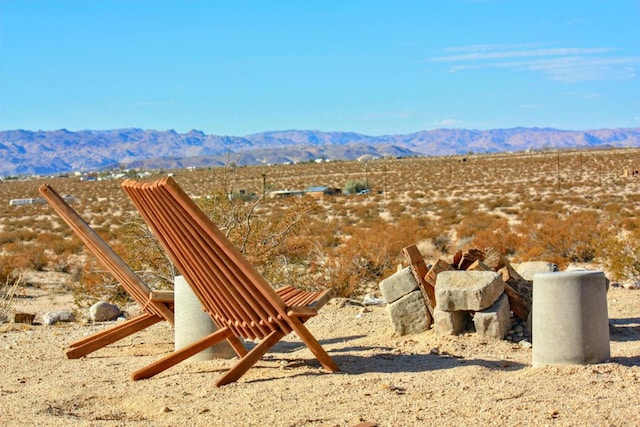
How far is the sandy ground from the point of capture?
5.30 m

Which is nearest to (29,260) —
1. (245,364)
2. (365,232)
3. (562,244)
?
(365,232)

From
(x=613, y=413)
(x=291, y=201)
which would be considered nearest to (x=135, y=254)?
(x=291, y=201)

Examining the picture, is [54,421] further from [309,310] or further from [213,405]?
[309,310]

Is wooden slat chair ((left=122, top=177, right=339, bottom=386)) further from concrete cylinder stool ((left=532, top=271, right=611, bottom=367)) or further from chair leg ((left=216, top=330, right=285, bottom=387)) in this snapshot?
concrete cylinder stool ((left=532, top=271, right=611, bottom=367))

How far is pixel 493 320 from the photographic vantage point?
7.64 metres

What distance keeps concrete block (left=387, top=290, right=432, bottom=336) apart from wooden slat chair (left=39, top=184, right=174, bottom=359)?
209cm

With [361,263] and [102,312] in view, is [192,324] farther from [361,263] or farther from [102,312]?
[361,263]

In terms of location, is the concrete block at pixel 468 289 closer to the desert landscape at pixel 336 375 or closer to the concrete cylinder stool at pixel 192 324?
→ the desert landscape at pixel 336 375

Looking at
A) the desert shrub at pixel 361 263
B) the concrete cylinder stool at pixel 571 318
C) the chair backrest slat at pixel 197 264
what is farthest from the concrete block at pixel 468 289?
the desert shrub at pixel 361 263

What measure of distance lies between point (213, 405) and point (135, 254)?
5.60 meters

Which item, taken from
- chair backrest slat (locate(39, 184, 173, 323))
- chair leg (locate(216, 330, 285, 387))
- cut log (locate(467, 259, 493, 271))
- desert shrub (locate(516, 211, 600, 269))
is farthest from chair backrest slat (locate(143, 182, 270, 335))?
desert shrub (locate(516, 211, 600, 269))

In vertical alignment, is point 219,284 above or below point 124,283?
above

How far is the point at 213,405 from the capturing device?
5836 millimetres

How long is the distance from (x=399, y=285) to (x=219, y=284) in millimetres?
2318
